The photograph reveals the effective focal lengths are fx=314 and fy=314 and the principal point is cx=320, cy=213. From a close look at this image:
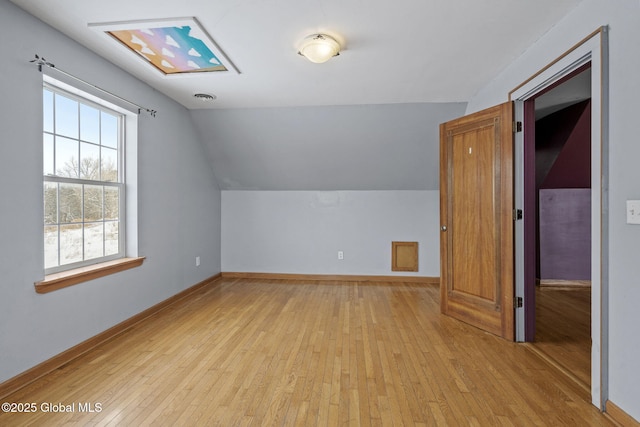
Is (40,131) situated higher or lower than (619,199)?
higher

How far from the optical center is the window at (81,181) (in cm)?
231

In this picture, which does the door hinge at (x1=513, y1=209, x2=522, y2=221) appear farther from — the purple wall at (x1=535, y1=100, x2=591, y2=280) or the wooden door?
the purple wall at (x1=535, y1=100, x2=591, y2=280)

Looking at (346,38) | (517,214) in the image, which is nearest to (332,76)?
(346,38)

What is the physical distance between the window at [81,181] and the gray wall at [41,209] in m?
0.18

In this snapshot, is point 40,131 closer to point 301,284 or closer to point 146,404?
Answer: point 146,404

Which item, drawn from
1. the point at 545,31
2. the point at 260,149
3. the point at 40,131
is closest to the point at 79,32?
the point at 40,131

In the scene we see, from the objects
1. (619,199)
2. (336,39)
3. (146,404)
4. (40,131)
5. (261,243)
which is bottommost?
(146,404)

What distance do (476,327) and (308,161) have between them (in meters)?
2.91

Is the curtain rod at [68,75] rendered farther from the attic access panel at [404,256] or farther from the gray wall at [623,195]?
the attic access panel at [404,256]

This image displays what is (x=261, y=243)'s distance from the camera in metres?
5.04

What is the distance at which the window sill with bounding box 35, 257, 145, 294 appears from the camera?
2150 millimetres

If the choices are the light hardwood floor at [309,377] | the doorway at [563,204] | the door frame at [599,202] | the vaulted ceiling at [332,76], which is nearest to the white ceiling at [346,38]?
the vaulted ceiling at [332,76]

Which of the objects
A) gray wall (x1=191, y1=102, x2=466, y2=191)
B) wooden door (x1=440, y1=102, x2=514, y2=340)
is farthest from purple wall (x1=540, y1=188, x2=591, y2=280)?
wooden door (x1=440, y1=102, x2=514, y2=340)

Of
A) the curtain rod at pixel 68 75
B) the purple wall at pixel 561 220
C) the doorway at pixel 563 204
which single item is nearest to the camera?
the curtain rod at pixel 68 75
